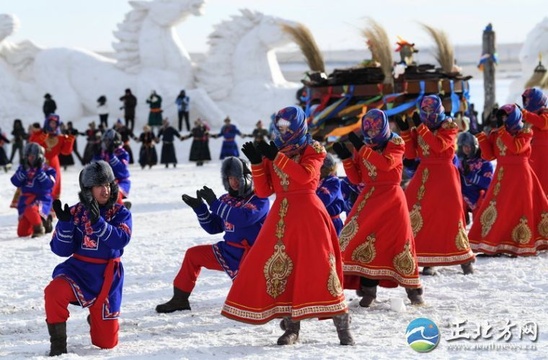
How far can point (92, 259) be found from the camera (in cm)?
537

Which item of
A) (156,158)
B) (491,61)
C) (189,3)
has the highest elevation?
(189,3)

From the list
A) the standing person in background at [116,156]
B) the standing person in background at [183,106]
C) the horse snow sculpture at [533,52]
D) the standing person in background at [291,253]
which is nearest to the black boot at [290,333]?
the standing person in background at [291,253]

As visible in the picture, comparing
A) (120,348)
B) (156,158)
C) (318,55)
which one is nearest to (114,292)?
(120,348)

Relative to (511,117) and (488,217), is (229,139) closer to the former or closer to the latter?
(488,217)

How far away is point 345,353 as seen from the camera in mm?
5184

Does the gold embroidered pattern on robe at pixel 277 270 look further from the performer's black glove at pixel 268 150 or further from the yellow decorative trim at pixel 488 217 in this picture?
the yellow decorative trim at pixel 488 217

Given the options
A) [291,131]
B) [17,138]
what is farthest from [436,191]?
[17,138]

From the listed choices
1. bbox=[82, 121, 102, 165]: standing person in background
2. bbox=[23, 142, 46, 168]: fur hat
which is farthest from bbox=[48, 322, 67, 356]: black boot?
bbox=[82, 121, 102, 165]: standing person in background

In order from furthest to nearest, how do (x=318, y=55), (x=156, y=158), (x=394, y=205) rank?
(x=156, y=158) < (x=318, y=55) < (x=394, y=205)

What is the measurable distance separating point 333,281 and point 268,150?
30.4 inches

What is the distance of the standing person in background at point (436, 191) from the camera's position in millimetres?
7344

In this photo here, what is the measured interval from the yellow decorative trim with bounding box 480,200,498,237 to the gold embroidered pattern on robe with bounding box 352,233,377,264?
2304 millimetres

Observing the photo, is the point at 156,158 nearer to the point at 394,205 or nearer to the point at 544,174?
the point at 544,174

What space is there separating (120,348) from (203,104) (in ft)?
55.5
